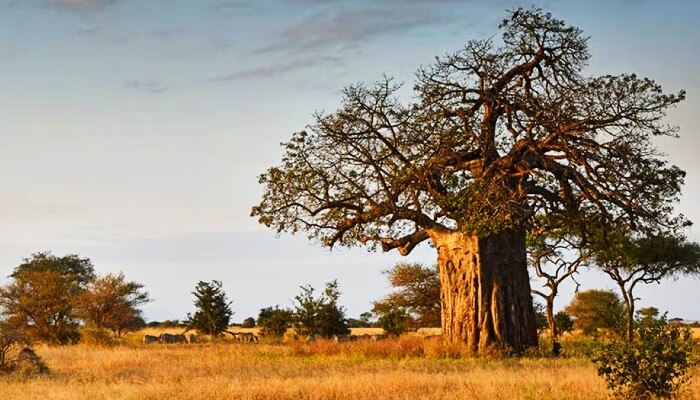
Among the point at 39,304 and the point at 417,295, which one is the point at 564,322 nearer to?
the point at 417,295

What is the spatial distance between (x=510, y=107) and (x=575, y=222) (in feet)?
14.9

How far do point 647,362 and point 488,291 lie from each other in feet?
47.0

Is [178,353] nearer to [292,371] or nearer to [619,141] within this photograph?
[292,371]

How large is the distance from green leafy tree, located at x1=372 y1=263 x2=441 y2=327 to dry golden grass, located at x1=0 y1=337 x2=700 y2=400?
875 inches

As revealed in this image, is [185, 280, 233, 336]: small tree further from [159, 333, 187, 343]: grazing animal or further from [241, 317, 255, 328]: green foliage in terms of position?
[241, 317, 255, 328]: green foliage

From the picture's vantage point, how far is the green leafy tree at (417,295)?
5372 centimetres

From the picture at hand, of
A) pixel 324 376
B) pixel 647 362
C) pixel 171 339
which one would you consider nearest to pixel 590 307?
pixel 171 339

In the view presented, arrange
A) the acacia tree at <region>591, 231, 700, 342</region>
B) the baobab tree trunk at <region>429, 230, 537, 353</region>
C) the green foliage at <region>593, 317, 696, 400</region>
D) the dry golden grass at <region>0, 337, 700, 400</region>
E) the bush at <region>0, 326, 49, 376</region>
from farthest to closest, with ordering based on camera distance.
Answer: the acacia tree at <region>591, 231, 700, 342</region>
the baobab tree trunk at <region>429, 230, 537, 353</region>
the bush at <region>0, 326, 49, 376</region>
the dry golden grass at <region>0, 337, 700, 400</region>
the green foliage at <region>593, 317, 696, 400</region>

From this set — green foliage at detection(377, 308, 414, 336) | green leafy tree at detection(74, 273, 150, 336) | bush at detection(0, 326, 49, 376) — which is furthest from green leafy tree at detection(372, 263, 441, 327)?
bush at detection(0, 326, 49, 376)

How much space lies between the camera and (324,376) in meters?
21.5

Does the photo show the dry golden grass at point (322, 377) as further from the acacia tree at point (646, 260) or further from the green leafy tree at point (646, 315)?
the acacia tree at point (646, 260)

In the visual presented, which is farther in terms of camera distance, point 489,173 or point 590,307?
point 590,307

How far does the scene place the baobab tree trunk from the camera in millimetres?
30594

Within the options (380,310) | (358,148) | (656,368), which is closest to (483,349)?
(358,148)
